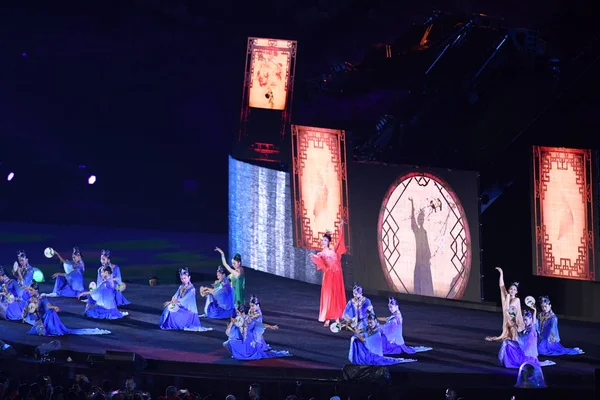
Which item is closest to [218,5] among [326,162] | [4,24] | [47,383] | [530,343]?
[4,24]

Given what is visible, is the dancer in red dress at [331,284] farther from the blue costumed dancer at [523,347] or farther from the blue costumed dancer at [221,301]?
the blue costumed dancer at [523,347]

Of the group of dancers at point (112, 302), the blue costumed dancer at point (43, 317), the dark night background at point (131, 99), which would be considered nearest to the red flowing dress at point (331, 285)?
the group of dancers at point (112, 302)

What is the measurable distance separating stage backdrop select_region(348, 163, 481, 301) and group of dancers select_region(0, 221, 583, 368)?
1.90 meters

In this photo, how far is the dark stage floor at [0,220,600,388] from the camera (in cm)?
1370

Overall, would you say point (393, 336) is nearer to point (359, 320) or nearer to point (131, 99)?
point (359, 320)

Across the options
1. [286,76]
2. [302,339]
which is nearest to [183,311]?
[302,339]

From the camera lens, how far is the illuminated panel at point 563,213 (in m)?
17.2

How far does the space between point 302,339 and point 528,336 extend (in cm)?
344

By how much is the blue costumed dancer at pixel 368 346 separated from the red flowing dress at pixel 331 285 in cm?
317

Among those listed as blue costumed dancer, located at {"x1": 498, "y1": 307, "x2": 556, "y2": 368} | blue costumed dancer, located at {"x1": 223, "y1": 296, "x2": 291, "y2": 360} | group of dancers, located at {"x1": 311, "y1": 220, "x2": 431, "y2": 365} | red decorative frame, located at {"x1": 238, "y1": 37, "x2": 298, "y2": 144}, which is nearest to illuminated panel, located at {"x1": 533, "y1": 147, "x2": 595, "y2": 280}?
group of dancers, located at {"x1": 311, "y1": 220, "x2": 431, "y2": 365}

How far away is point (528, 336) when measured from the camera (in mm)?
14047

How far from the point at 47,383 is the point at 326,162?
9.74m

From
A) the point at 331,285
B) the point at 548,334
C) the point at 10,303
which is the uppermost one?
the point at 331,285

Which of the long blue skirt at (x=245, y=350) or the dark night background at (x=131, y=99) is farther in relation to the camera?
the dark night background at (x=131, y=99)
